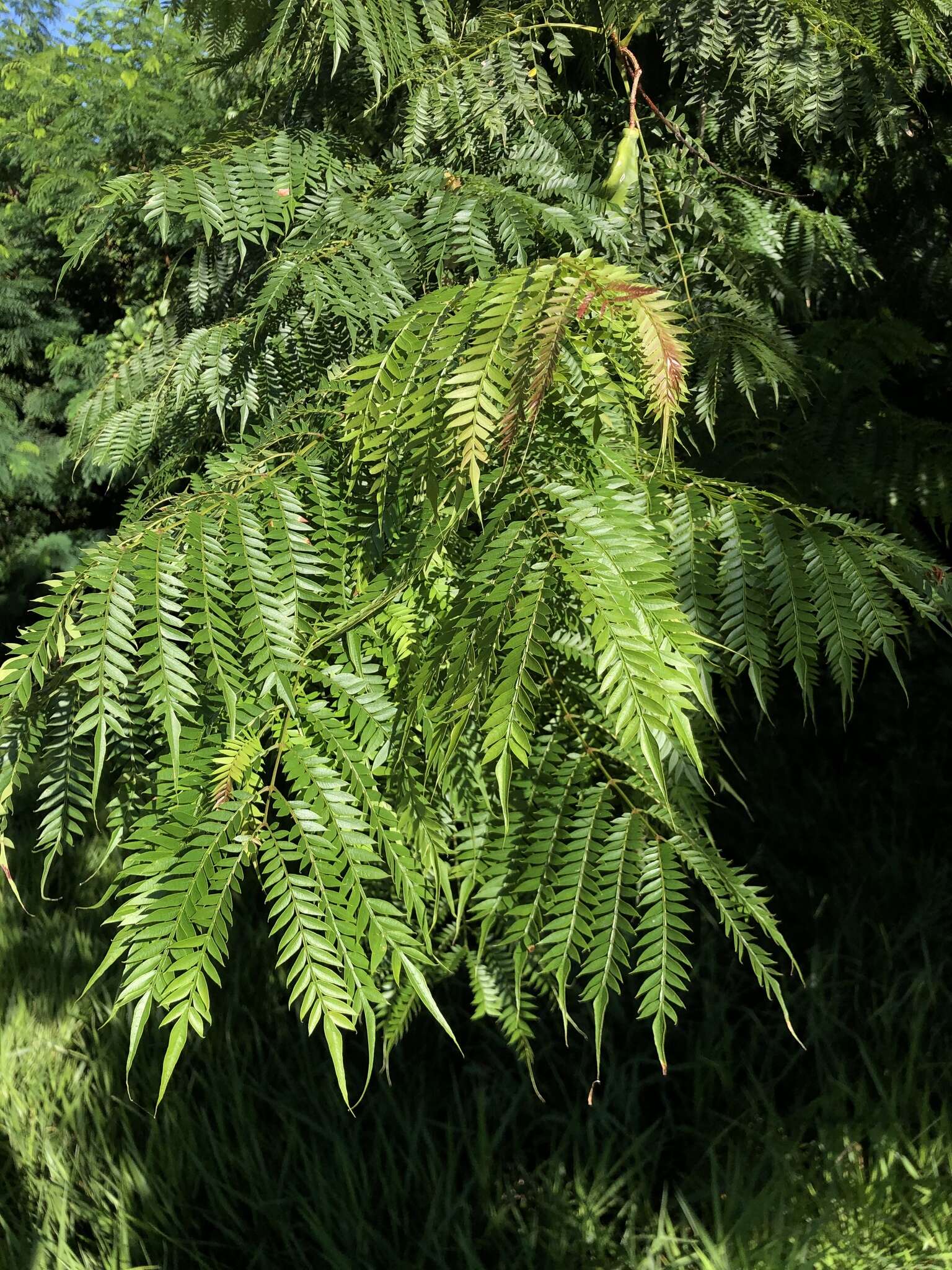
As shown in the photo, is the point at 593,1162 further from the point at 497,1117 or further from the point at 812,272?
the point at 812,272

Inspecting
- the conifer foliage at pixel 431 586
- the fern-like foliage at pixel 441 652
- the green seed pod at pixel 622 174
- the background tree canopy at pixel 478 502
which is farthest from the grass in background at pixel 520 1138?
the green seed pod at pixel 622 174

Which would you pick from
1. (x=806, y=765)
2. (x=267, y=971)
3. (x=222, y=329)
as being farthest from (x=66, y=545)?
(x=222, y=329)

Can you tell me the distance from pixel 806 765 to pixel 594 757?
2908 mm

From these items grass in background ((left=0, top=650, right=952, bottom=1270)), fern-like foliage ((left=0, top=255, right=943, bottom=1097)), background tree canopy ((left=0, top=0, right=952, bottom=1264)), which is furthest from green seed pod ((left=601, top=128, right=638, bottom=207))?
grass in background ((left=0, top=650, right=952, bottom=1270))

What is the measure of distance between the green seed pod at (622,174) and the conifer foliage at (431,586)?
17mm

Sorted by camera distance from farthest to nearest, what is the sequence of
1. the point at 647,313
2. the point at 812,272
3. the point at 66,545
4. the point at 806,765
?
the point at 66,545 → the point at 806,765 → the point at 812,272 → the point at 647,313

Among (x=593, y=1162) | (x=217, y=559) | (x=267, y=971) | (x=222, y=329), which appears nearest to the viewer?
(x=217, y=559)

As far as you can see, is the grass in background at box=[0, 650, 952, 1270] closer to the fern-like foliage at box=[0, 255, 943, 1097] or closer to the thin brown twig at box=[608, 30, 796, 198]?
the fern-like foliage at box=[0, 255, 943, 1097]

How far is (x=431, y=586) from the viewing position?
100 centimetres

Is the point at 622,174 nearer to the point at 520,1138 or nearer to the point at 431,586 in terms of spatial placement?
the point at 431,586

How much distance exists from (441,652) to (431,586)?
11 centimetres

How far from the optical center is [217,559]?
0.94m

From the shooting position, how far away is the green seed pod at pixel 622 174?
4.45 feet

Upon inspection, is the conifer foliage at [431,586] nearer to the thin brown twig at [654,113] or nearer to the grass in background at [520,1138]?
the thin brown twig at [654,113]
